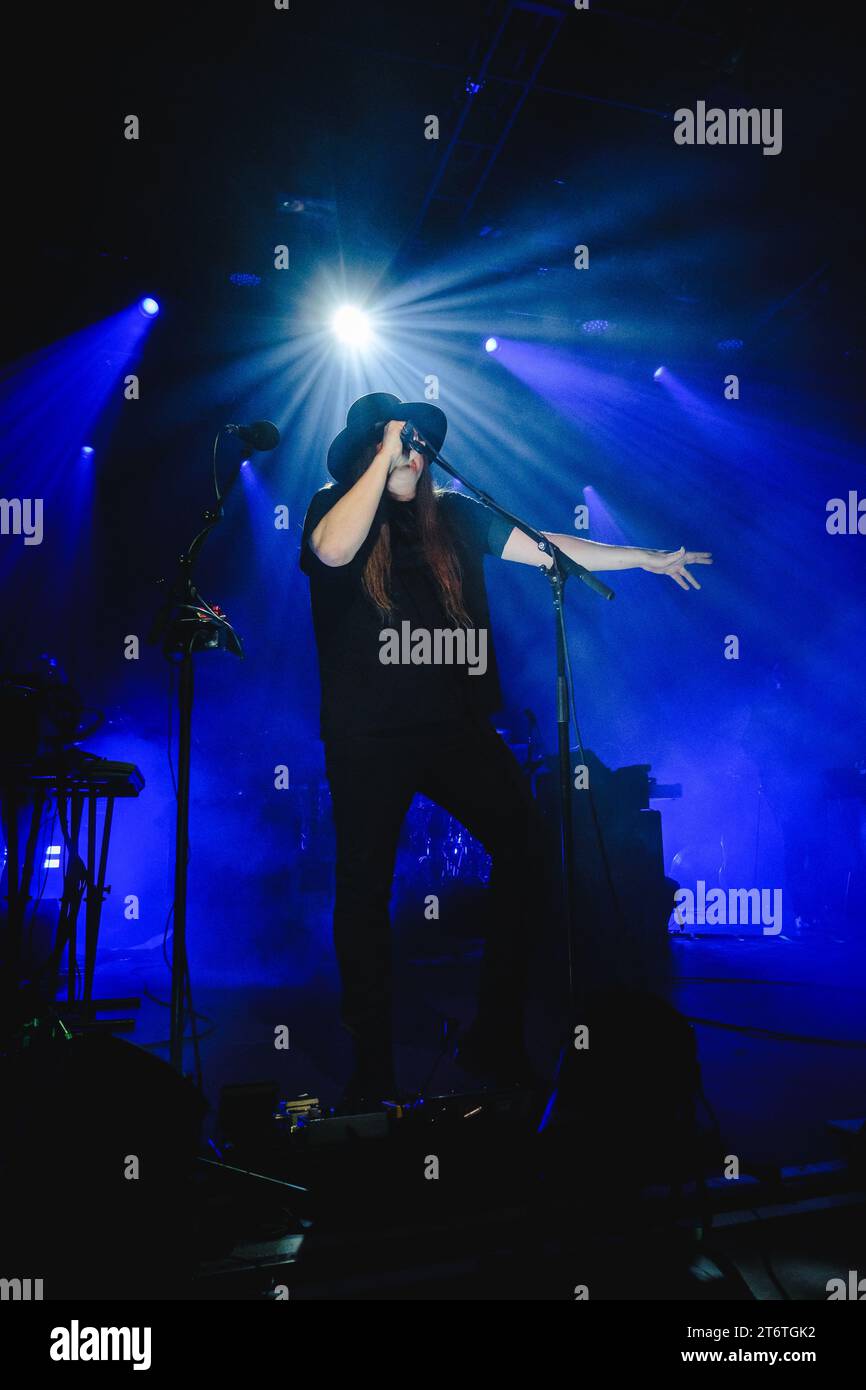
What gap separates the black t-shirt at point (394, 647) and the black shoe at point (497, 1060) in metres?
0.98

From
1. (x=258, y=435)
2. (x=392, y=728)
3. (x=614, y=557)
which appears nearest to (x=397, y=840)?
(x=392, y=728)

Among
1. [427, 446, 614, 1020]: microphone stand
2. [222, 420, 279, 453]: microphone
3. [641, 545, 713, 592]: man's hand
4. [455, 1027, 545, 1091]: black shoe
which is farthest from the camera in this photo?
[641, 545, 713, 592]: man's hand

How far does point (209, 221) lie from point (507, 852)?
5.53m

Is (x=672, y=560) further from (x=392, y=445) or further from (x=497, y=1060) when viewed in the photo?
(x=497, y=1060)

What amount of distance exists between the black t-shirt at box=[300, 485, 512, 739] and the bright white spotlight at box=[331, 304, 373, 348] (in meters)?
5.25

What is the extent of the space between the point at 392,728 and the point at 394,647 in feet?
0.84

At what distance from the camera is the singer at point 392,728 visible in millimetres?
2359

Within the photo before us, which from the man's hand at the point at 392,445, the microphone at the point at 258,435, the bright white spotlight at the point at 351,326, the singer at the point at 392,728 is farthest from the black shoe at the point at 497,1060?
the bright white spotlight at the point at 351,326

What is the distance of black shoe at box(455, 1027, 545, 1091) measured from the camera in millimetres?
2393

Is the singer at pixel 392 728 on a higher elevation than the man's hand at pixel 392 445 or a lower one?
lower

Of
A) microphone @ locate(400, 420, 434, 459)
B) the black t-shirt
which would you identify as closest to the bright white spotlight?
Result: the black t-shirt

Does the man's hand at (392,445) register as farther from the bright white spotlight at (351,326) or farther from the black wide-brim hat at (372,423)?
the bright white spotlight at (351,326)

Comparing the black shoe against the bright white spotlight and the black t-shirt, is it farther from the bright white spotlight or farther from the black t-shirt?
the bright white spotlight

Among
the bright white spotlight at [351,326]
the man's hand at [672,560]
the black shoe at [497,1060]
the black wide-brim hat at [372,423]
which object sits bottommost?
the black shoe at [497,1060]
